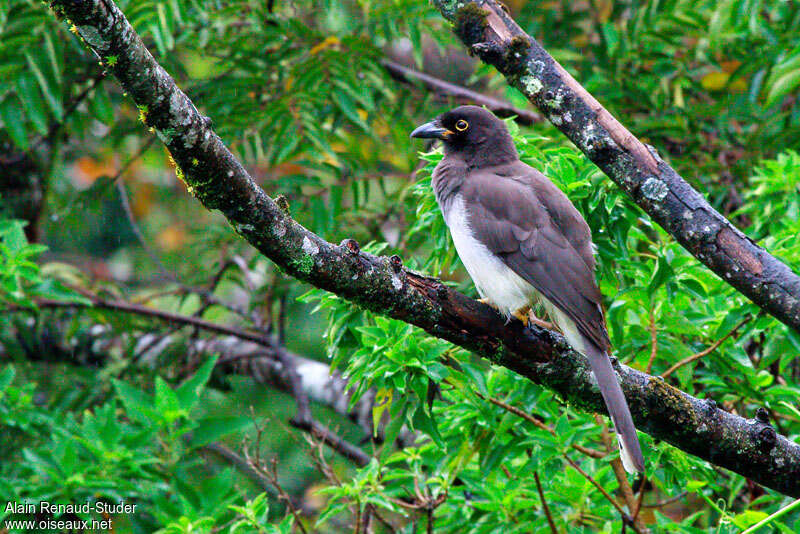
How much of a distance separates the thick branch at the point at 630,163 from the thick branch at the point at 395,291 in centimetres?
6

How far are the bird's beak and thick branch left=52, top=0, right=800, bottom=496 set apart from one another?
5.03 feet

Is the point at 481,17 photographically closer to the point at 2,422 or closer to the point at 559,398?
the point at 559,398

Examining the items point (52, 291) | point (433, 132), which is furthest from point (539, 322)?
point (52, 291)

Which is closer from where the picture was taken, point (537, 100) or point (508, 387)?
point (537, 100)

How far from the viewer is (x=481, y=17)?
3.62 m

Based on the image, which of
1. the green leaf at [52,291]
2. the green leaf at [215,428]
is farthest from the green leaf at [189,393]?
the green leaf at [52,291]

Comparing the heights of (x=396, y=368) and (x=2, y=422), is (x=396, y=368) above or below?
above

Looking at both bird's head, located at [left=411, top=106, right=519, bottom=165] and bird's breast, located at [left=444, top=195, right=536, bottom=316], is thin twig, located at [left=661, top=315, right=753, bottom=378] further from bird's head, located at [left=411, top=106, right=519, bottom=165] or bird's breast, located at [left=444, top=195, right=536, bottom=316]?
bird's head, located at [left=411, top=106, right=519, bottom=165]

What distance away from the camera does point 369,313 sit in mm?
3768

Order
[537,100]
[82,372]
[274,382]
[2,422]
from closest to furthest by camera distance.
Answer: [537,100]
[2,422]
[82,372]
[274,382]

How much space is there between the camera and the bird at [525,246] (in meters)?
3.74

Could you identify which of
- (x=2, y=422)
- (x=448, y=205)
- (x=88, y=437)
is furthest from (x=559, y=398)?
(x=2, y=422)

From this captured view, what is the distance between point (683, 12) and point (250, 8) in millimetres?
2856

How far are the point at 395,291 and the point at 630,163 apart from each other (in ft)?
3.54
